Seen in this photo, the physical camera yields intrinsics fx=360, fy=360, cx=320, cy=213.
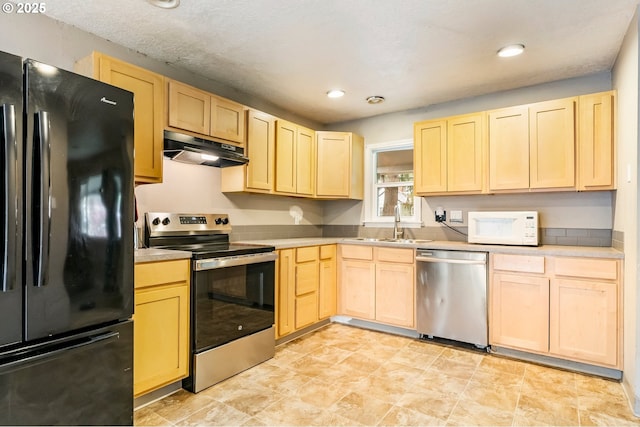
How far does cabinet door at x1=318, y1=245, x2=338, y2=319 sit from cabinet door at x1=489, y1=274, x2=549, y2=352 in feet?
5.04

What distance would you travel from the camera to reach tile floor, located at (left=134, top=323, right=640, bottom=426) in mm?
2057

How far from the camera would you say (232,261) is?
2598mm

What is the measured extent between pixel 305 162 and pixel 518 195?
216 centimetres

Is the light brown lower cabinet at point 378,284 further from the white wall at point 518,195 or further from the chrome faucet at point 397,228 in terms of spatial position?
the white wall at point 518,195

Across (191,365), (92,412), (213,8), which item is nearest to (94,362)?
(92,412)

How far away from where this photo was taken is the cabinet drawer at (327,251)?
3689 mm

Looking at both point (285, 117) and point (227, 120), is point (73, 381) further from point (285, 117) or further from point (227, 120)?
point (285, 117)

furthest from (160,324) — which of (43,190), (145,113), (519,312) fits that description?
(519,312)

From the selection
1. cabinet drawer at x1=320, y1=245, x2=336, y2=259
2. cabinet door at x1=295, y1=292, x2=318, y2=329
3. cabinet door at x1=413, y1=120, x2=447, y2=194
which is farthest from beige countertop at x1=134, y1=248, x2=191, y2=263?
cabinet door at x1=413, y1=120, x2=447, y2=194

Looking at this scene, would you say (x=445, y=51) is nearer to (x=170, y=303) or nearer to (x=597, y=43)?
(x=597, y=43)

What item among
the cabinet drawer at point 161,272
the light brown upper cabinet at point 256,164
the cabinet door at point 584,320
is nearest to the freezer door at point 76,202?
the cabinet drawer at point 161,272

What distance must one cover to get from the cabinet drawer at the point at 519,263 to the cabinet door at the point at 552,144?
2.17 feet

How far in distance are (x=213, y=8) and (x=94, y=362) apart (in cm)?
200

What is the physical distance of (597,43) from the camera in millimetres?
2576
